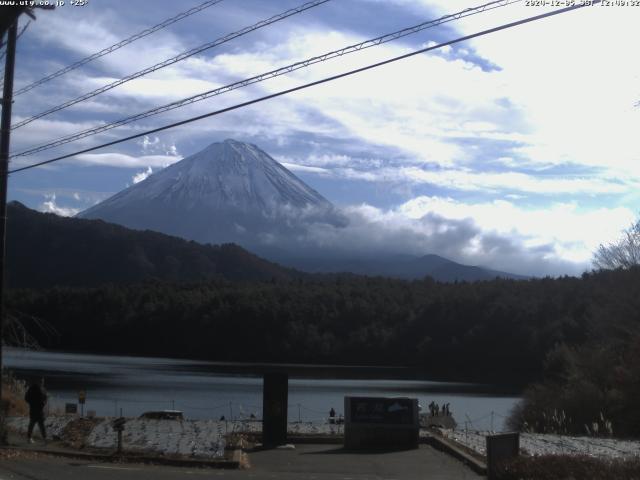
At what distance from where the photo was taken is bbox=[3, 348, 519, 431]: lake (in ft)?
151

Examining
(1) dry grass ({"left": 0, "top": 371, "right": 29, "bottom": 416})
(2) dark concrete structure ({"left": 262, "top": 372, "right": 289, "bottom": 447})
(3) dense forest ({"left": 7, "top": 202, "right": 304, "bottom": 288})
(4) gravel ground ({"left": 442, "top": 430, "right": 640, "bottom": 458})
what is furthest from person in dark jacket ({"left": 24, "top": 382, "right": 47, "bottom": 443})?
(3) dense forest ({"left": 7, "top": 202, "right": 304, "bottom": 288})

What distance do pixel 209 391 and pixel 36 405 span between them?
141 feet

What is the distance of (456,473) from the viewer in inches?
620

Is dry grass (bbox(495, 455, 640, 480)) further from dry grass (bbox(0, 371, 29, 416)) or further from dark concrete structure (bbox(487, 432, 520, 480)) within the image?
dry grass (bbox(0, 371, 29, 416))

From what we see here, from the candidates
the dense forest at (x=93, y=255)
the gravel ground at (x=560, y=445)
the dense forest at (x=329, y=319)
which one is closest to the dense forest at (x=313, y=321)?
the dense forest at (x=329, y=319)

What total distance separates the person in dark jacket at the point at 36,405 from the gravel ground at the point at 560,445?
942cm

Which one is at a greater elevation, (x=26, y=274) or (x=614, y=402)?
(x=26, y=274)

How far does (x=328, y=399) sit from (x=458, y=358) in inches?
1886

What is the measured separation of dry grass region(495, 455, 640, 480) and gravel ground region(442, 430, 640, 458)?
9.96ft

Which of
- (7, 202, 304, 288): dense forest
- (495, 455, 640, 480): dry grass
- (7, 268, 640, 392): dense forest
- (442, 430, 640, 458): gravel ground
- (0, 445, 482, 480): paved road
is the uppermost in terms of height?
(7, 202, 304, 288): dense forest

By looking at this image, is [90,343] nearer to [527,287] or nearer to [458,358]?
[458,358]

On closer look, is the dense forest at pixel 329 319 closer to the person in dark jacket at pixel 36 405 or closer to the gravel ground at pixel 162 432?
the gravel ground at pixel 162 432

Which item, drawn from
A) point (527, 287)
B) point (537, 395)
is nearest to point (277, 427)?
point (537, 395)

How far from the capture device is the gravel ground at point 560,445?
691 inches
